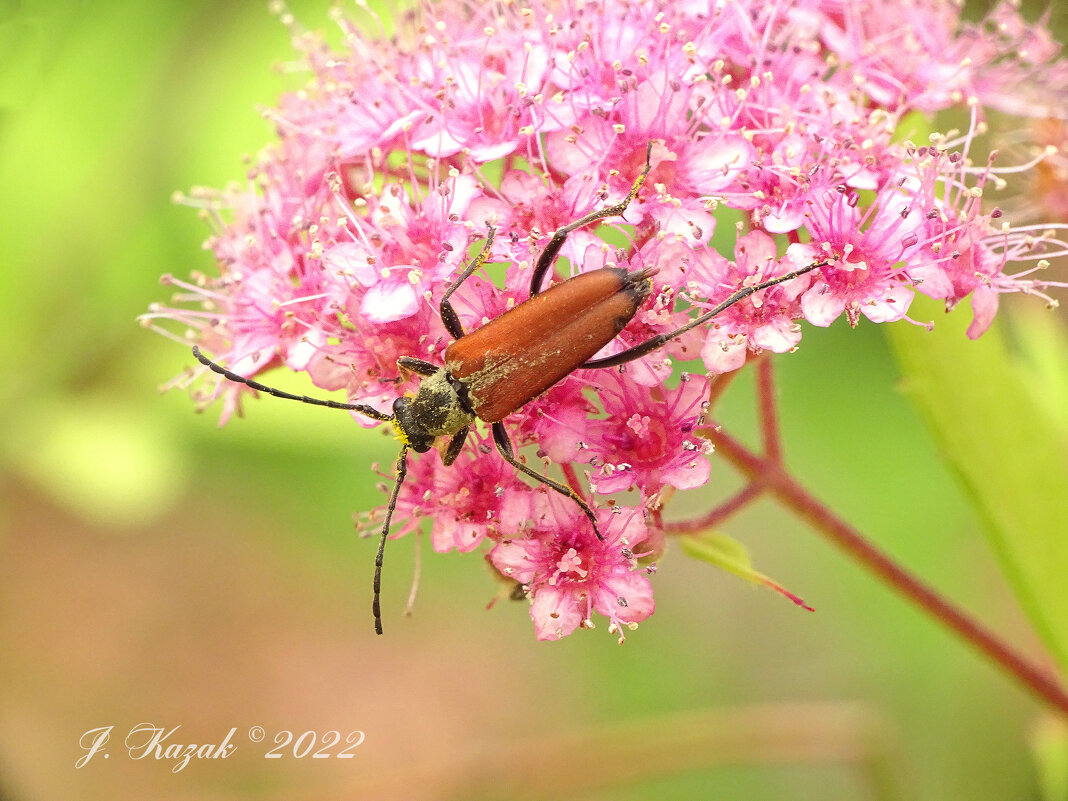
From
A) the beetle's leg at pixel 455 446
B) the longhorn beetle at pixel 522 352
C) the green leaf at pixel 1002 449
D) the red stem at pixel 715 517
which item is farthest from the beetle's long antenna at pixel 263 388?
the green leaf at pixel 1002 449

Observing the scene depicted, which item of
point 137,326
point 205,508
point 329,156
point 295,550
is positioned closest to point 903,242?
point 329,156

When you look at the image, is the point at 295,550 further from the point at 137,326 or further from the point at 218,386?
the point at 218,386

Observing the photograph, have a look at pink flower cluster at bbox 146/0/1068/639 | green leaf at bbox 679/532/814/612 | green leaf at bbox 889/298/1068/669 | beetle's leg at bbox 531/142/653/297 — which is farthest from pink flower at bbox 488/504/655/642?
green leaf at bbox 889/298/1068/669

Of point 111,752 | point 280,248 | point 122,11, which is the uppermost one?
point 122,11

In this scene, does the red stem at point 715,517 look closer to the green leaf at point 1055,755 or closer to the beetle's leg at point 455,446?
the beetle's leg at point 455,446

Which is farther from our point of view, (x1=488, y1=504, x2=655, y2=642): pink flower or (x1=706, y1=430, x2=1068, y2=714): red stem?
(x1=706, y1=430, x2=1068, y2=714): red stem

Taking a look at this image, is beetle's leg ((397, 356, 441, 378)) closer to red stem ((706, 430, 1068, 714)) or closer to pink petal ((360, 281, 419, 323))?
pink petal ((360, 281, 419, 323))
